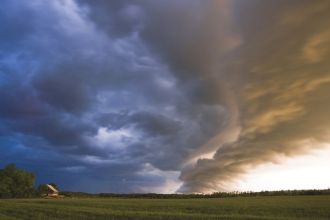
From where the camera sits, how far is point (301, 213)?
48.9 m

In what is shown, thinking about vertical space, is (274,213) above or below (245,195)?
below

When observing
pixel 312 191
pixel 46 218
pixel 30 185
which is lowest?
pixel 46 218

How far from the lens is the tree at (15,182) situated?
175250 millimetres

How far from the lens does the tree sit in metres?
175

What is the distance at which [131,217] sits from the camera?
151 feet

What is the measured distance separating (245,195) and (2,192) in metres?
103

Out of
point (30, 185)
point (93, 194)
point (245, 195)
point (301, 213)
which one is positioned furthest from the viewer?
point (30, 185)

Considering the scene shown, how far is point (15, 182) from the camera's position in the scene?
182m

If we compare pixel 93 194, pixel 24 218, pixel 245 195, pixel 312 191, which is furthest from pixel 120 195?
pixel 24 218

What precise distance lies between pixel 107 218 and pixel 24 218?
9412 millimetres

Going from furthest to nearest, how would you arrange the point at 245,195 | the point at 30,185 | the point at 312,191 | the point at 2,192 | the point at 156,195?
the point at 30,185 < the point at 2,192 < the point at 156,195 < the point at 245,195 < the point at 312,191

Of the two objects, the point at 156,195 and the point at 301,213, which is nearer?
the point at 301,213

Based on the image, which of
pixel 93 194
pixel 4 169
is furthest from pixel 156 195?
pixel 4 169

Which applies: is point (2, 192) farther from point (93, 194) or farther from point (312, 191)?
point (312, 191)
